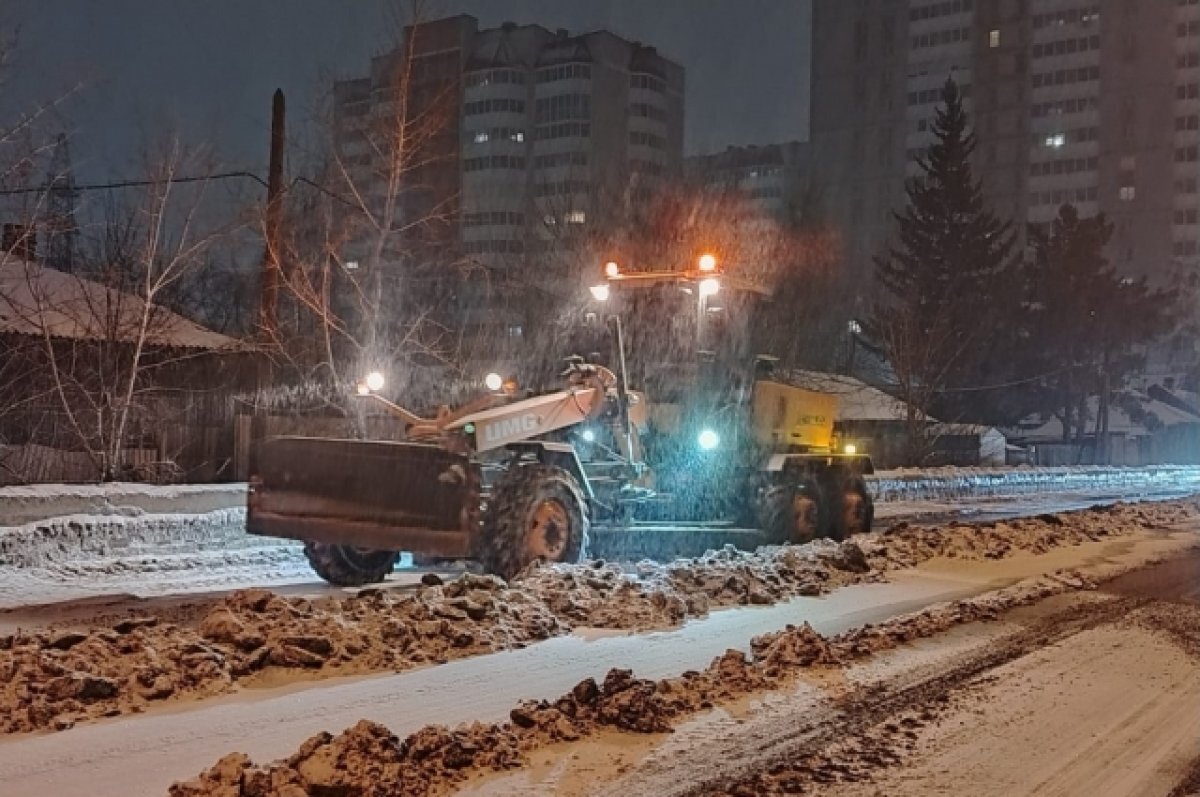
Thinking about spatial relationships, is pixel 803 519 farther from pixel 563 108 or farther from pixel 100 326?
pixel 563 108

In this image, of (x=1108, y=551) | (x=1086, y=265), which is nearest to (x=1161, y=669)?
(x=1108, y=551)

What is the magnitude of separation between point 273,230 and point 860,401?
1323 inches

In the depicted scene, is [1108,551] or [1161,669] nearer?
[1161,669]

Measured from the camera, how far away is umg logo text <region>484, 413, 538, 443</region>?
38.1 ft

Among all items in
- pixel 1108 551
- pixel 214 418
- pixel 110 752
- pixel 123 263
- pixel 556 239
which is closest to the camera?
pixel 110 752

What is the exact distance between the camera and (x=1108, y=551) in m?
17.2

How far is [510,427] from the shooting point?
1185 centimetres

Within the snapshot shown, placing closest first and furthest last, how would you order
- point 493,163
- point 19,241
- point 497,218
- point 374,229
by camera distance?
point 19,241 < point 374,229 < point 497,218 < point 493,163

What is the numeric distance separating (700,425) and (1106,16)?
10181 cm

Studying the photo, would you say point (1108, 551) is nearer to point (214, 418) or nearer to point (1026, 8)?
point (214, 418)

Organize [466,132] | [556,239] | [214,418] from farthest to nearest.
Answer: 1. [466,132]
2. [556,239]
3. [214,418]

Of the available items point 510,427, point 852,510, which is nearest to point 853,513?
point 852,510

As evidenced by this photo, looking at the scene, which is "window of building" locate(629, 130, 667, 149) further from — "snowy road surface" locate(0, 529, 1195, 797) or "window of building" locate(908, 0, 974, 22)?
"snowy road surface" locate(0, 529, 1195, 797)

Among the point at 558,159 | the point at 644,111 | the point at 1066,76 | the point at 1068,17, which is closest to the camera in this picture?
the point at 558,159
